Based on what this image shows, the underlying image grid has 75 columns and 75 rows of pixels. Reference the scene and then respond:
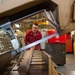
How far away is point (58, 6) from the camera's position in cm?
123

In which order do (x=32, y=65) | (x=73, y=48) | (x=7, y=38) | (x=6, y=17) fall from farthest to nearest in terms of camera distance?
1. (x=73, y=48)
2. (x=32, y=65)
3. (x=7, y=38)
4. (x=6, y=17)

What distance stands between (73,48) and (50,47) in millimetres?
4964

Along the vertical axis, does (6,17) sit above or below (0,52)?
above

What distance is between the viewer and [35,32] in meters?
4.73

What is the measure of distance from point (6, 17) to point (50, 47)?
16.1 ft

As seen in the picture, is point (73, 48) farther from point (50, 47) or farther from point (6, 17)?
point (6, 17)

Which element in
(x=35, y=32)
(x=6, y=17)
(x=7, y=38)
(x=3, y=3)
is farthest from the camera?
(x=35, y=32)

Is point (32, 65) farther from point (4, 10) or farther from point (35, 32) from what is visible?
point (35, 32)

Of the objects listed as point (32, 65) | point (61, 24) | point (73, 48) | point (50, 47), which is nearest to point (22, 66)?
point (32, 65)

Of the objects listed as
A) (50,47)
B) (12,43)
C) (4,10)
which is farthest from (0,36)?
(50,47)

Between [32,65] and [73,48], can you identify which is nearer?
[32,65]

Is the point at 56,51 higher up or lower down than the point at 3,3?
lower down

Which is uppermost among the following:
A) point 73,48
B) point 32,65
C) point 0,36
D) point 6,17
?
point 6,17

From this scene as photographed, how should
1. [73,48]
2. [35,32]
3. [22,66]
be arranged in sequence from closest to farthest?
[22,66]
[35,32]
[73,48]
